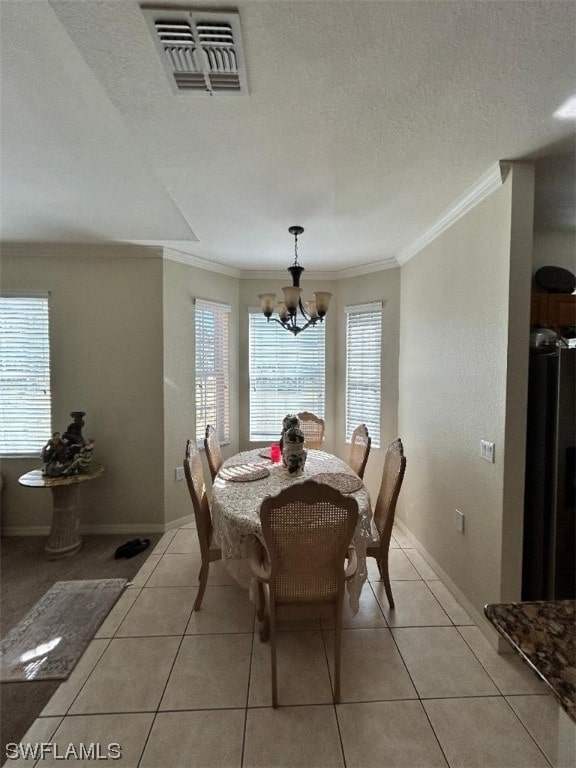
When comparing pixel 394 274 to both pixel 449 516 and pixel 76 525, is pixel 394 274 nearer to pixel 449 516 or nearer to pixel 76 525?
pixel 449 516

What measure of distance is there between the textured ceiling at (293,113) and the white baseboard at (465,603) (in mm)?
2493

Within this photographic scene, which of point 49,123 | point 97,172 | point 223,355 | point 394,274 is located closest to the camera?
point 49,123

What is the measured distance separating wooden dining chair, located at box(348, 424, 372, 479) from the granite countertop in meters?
1.80

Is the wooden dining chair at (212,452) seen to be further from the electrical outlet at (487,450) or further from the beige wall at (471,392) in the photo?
the electrical outlet at (487,450)

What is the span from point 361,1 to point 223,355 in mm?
3068

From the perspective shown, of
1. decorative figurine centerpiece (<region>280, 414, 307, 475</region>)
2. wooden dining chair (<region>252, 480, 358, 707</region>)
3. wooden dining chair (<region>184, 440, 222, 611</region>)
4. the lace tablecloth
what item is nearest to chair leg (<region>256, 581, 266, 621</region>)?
the lace tablecloth

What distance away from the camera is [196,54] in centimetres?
111

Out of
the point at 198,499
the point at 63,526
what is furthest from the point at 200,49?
the point at 63,526

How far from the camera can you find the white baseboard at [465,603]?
5.90ft

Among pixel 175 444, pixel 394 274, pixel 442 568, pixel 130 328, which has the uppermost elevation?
pixel 394 274

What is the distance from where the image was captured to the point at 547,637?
0.76 meters

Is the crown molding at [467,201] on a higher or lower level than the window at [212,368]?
higher

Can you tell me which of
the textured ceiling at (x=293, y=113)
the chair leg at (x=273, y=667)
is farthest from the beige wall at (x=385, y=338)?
the chair leg at (x=273, y=667)

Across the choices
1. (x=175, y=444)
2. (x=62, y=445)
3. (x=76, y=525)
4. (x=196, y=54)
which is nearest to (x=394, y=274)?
(x=196, y=54)
